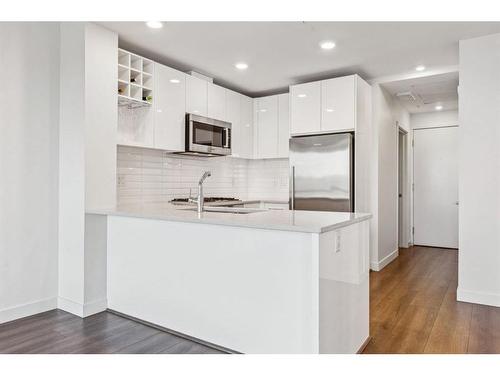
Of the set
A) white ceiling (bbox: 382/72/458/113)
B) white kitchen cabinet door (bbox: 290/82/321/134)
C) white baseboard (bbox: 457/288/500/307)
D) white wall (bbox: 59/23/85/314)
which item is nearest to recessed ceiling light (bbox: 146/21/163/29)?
white wall (bbox: 59/23/85/314)

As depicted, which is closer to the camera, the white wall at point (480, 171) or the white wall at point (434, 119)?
the white wall at point (480, 171)

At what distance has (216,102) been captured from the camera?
14.6ft

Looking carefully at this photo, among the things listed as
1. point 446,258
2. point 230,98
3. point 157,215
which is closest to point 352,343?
point 157,215

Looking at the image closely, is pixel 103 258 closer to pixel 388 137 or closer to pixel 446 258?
pixel 388 137

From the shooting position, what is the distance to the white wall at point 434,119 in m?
6.04

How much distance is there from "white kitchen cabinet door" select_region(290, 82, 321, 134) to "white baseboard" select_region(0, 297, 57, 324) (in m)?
3.17

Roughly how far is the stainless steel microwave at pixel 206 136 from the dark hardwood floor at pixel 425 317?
2.38 meters

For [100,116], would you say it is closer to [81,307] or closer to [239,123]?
[81,307]

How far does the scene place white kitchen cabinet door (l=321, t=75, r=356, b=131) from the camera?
13.3ft

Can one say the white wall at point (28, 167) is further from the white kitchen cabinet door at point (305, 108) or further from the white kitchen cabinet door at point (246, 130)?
the white kitchen cabinet door at point (305, 108)

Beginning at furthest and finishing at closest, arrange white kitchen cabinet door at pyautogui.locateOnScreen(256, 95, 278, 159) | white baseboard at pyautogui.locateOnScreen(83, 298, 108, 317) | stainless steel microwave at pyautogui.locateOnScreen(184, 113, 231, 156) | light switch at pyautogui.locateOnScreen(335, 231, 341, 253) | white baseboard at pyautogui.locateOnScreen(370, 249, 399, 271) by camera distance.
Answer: white kitchen cabinet door at pyautogui.locateOnScreen(256, 95, 278, 159), white baseboard at pyautogui.locateOnScreen(370, 249, 399, 271), stainless steel microwave at pyautogui.locateOnScreen(184, 113, 231, 156), white baseboard at pyautogui.locateOnScreen(83, 298, 108, 317), light switch at pyautogui.locateOnScreen(335, 231, 341, 253)

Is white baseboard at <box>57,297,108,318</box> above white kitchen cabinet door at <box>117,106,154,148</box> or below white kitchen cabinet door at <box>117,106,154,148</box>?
below

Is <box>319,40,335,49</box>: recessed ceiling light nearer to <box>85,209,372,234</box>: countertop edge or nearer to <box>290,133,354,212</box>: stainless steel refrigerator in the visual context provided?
<box>290,133,354,212</box>: stainless steel refrigerator

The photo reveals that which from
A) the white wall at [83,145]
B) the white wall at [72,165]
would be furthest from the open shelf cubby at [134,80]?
the white wall at [72,165]
